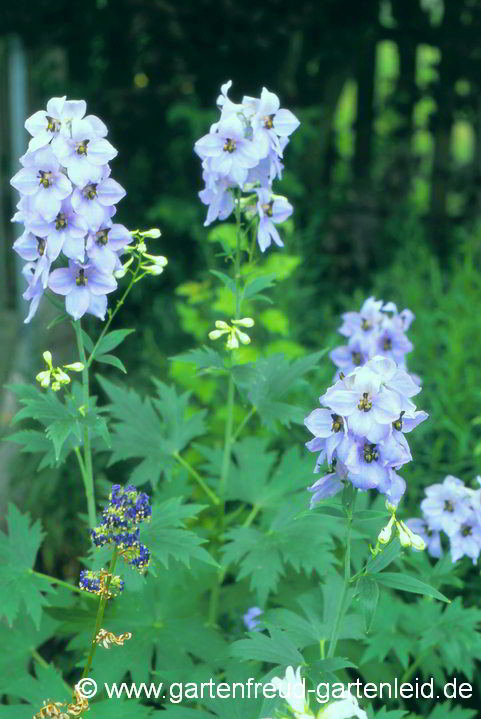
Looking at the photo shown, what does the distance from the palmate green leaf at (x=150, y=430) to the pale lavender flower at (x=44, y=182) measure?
0.67 m

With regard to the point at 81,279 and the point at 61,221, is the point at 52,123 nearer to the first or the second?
the point at 61,221

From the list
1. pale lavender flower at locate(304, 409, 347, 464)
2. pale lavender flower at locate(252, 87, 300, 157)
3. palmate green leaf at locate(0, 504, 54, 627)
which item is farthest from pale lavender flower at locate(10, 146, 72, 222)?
palmate green leaf at locate(0, 504, 54, 627)

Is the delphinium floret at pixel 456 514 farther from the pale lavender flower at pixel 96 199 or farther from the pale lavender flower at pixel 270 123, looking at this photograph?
the pale lavender flower at pixel 96 199

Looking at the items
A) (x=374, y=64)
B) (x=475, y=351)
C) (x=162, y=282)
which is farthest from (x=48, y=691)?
(x=374, y=64)

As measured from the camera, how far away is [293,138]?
4691mm

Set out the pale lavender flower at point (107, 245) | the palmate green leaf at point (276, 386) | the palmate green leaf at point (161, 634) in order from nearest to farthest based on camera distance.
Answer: the pale lavender flower at point (107, 245)
the palmate green leaf at point (161, 634)
the palmate green leaf at point (276, 386)

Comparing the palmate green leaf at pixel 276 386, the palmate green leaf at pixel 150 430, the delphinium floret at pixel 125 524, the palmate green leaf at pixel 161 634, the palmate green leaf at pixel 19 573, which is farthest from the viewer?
the palmate green leaf at pixel 150 430

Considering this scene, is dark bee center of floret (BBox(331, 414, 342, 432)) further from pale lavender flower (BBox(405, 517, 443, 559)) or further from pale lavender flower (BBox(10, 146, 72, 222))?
pale lavender flower (BBox(405, 517, 443, 559))

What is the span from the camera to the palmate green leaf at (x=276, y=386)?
2225 mm

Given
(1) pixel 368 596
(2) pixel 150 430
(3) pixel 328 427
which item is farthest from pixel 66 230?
(1) pixel 368 596

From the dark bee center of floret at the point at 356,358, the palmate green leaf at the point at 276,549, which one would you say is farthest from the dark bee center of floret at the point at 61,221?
the dark bee center of floret at the point at 356,358

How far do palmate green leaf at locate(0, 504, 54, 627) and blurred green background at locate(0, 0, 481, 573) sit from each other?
5.86 ft

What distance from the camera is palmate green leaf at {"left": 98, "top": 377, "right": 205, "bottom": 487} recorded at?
7.68ft

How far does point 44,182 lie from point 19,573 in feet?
2.76
